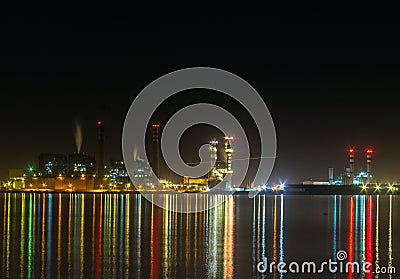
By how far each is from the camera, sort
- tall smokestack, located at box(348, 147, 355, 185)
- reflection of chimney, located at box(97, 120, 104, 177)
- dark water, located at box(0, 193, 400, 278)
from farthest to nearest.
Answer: tall smokestack, located at box(348, 147, 355, 185)
reflection of chimney, located at box(97, 120, 104, 177)
dark water, located at box(0, 193, 400, 278)

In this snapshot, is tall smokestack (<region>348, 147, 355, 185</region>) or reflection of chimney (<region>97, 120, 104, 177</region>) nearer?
reflection of chimney (<region>97, 120, 104, 177</region>)

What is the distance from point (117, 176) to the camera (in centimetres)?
12650

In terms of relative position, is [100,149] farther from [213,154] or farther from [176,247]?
[176,247]

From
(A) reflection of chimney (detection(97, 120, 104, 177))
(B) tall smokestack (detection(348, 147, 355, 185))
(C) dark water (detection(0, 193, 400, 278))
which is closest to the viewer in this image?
(C) dark water (detection(0, 193, 400, 278))

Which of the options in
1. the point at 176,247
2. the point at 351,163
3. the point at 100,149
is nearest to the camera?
the point at 176,247

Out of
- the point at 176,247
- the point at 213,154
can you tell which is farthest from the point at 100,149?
the point at 176,247

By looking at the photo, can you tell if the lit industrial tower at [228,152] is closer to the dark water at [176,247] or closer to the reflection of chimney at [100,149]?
the reflection of chimney at [100,149]

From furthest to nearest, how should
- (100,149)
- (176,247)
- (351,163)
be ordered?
(351,163), (100,149), (176,247)

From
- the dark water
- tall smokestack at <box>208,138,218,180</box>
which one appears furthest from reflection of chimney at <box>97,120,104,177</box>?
the dark water

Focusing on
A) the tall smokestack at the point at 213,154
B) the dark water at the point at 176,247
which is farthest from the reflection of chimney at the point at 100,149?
the dark water at the point at 176,247

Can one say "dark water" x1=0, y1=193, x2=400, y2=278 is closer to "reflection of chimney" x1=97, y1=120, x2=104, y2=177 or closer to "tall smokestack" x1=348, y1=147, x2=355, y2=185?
"reflection of chimney" x1=97, y1=120, x2=104, y2=177

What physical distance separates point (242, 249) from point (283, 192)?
12868 centimetres

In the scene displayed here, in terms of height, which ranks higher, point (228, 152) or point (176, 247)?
point (228, 152)

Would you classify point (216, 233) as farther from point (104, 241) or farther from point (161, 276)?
point (161, 276)
